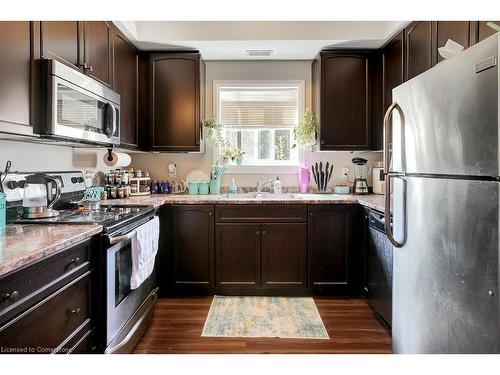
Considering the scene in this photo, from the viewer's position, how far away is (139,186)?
3.27m

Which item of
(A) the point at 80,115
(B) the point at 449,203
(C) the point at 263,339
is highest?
(A) the point at 80,115

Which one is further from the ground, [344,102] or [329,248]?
[344,102]

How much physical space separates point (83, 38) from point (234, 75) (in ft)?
5.69

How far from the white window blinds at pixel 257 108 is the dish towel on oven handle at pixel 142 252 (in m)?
1.64

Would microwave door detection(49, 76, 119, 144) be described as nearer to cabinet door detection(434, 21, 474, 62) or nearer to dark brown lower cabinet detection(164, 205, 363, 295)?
dark brown lower cabinet detection(164, 205, 363, 295)

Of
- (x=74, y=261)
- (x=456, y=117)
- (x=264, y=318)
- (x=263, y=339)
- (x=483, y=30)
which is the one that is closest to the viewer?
(x=456, y=117)

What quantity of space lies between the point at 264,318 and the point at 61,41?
222 centimetres

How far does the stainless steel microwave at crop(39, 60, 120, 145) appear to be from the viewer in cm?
163

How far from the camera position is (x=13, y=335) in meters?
1.06

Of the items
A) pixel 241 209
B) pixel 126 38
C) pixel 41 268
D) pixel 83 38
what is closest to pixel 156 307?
pixel 241 209

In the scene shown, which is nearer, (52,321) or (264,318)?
(52,321)

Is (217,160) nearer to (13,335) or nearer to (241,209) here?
(241,209)

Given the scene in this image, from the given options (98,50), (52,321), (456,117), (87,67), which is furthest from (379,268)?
(98,50)

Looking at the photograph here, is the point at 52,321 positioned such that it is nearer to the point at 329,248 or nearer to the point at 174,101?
the point at 329,248
